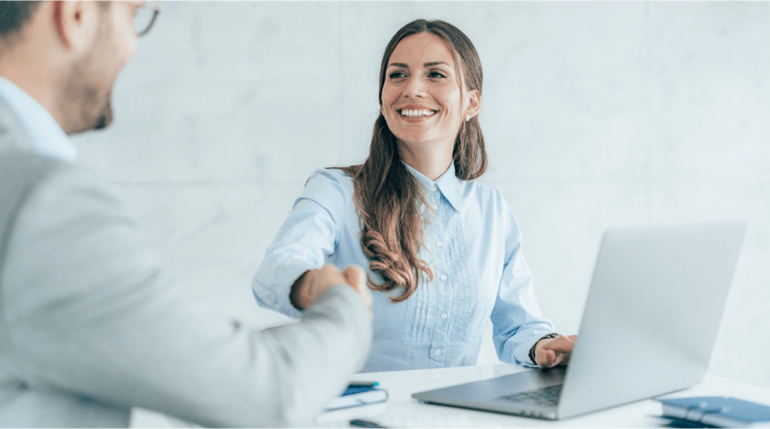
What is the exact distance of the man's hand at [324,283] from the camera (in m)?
0.77

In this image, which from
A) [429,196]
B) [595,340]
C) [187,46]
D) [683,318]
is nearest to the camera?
[595,340]

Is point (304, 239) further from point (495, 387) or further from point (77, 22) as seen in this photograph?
point (77, 22)

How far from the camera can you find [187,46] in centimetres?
259

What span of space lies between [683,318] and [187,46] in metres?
2.26

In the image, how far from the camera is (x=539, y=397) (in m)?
1.05

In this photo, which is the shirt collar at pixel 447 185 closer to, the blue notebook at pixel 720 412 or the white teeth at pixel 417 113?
the white teeth at pixel 417 113

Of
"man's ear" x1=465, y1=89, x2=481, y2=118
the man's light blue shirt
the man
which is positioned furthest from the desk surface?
"man's ear" x1=465, y1=89, x2=481, y2=118

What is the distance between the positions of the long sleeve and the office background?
1060mm

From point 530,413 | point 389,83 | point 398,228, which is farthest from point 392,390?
point 389,83

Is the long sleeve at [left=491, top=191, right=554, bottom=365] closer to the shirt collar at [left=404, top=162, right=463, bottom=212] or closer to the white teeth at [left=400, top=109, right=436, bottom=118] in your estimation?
the shirt collar at [left=404, top=162, right=463, bottom=212]

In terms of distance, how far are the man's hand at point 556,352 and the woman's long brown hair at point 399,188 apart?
0.43 meters

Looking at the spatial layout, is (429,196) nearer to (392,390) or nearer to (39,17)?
(392,390)

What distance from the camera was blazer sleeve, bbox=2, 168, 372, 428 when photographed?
51 centimetres

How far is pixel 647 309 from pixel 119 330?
0.75 m
